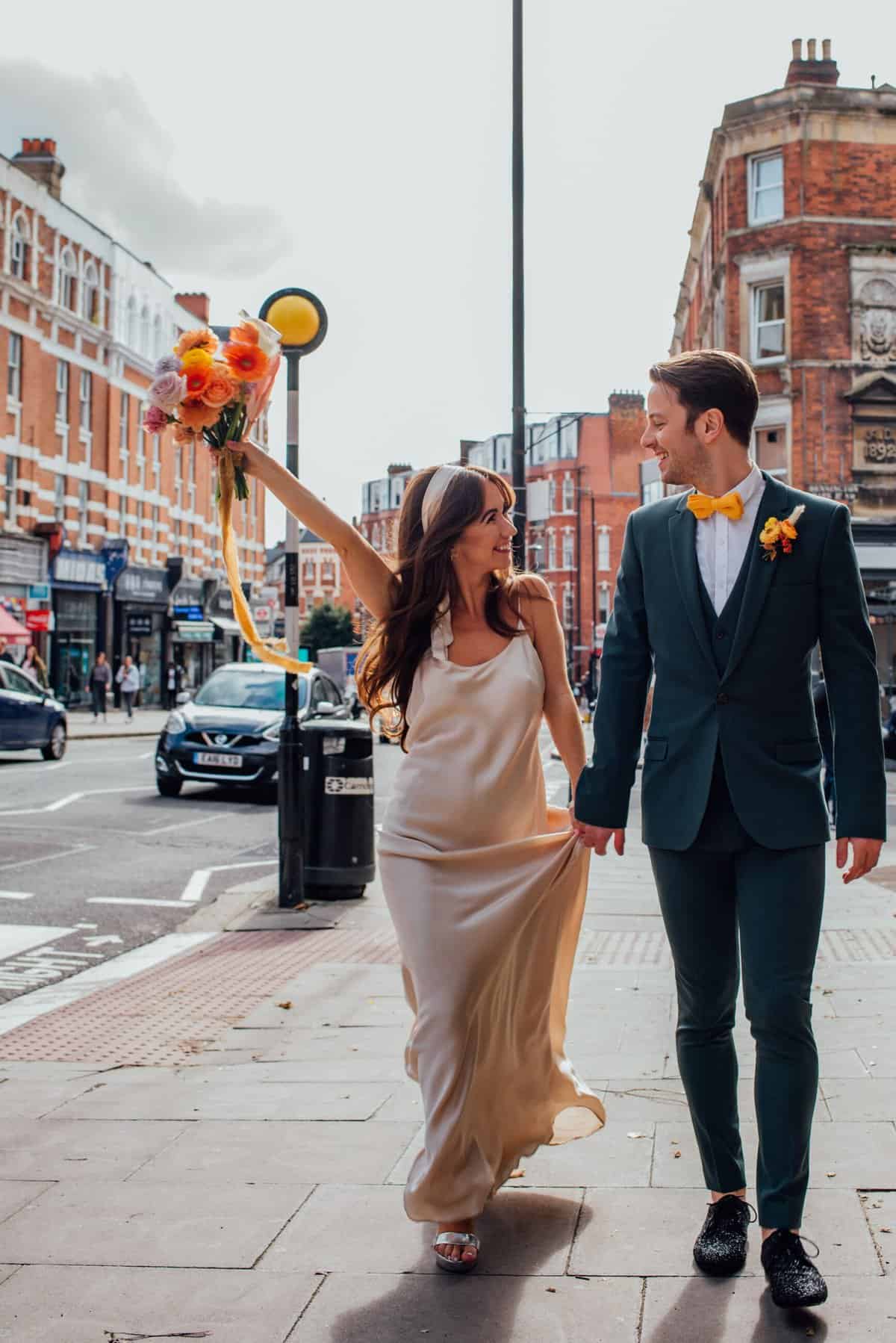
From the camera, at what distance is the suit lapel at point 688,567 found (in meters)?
3.21

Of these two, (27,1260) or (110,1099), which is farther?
(110,1099)

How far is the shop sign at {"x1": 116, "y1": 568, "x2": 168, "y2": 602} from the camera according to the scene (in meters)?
47.3

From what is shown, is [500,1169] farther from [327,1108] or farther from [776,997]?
[327,1108]

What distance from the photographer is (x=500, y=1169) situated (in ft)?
11.5

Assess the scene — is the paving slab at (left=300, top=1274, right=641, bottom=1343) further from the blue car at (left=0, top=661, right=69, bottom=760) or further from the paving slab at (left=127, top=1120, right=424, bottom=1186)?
the blue car at (left=0, top=661, right=69, bottom=760)

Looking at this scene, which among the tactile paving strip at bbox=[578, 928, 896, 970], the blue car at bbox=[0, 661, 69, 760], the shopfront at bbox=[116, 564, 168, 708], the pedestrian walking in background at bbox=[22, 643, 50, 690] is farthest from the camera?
the shopfront at bbox=[116, 564, 168, 708]

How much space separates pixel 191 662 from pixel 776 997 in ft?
174

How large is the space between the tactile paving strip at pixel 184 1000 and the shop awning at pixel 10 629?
96.1 feet

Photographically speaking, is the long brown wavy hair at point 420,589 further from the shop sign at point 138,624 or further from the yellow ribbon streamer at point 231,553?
the shop sign at point 138,624

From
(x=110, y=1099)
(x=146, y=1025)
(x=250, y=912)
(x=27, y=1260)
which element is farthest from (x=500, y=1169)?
(x=250, y=912)

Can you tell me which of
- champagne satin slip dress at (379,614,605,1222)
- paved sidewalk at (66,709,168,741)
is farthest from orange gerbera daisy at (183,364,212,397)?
paved sidewalk at (66,709,168,741)

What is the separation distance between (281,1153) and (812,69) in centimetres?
3557

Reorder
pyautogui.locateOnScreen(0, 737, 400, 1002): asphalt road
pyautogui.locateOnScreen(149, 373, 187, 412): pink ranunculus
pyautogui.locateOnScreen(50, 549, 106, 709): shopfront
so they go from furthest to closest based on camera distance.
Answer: pyautogui.locateOnScreen(50, 549, 106, 709): shopfront
pyautogui.locateOnScreen(0, 737, 400, 1002): asphalt road
pyautogui.locateOnScreen(149, 373, 187, 412): pink ranunculus

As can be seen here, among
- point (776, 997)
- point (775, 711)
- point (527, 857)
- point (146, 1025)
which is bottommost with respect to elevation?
point (146, 1025)
